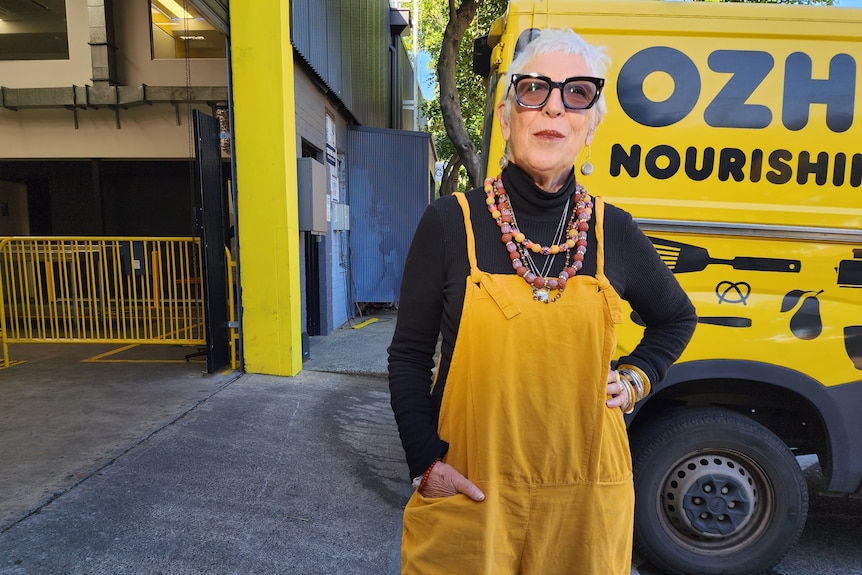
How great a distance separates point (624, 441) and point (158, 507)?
268cm

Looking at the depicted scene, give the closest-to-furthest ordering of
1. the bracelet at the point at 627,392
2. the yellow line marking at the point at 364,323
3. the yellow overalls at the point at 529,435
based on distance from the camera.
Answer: the yellow overalls at the point at 529,435
the bracelet at the point at 627,392
the yellow line marking at the point at 364,323

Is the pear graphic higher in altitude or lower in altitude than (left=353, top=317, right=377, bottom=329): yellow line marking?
higher

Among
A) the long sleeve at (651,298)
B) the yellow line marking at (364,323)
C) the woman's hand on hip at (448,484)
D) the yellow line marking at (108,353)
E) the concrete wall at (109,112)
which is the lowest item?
the yellow line marking at (364,323)

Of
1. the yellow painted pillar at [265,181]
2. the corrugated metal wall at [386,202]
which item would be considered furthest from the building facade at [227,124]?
the corrugated metal wall at [386,202]

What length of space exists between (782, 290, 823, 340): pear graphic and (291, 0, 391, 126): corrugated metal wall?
5.37 meters

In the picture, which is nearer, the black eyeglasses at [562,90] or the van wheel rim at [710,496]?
the black eyeglasses at [562,90]

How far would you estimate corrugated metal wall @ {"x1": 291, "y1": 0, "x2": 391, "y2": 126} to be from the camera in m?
6.49

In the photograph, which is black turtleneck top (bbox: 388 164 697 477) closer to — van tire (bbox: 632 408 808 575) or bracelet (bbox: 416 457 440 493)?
bracelet (bbox: 416 457 440 493)

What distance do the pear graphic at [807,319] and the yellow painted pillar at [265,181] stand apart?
171 inches

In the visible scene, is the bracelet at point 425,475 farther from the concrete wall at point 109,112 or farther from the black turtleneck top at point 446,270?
the concrete wall at point 109,112

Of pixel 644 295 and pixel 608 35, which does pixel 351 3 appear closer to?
pixel 608 35

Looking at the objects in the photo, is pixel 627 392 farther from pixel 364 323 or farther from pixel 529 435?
pixel 364 323

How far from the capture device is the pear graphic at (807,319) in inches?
93.4

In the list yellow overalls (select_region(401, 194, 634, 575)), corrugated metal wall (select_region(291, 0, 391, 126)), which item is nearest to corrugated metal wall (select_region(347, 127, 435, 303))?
corrugated metal wall (select_region(291, 0, 391, 126))
